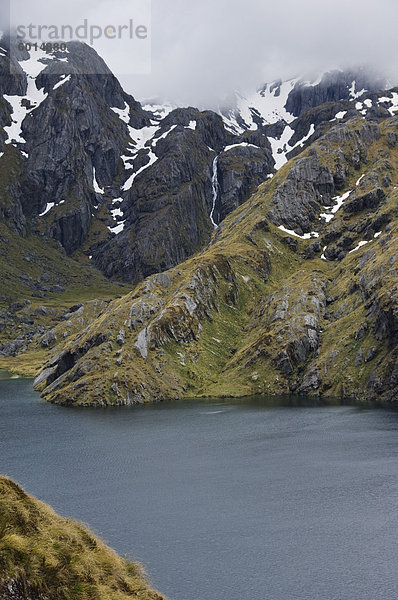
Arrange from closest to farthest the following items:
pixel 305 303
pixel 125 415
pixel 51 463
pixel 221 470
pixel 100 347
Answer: pixel 221 470
pixel 51 463
pixel 125 415
pixel 100 347
pixel 305 303

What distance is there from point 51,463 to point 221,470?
31389 millimetres

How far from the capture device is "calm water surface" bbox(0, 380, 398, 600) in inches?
1999

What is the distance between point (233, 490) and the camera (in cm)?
7812

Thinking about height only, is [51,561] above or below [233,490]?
above

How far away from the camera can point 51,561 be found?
91.2ft

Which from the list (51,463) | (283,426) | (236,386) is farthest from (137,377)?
(51,463)

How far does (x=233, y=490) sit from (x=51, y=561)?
2115 inches

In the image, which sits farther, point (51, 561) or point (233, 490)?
point (233, 490)

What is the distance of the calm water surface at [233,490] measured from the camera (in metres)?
50.8

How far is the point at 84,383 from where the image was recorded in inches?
6658

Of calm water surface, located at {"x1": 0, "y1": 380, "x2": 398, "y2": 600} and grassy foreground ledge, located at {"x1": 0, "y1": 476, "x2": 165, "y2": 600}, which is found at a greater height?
grassy foreground ledge, located at {"x1": 0, "y1": 476, "x2": 165, "y2": 600}

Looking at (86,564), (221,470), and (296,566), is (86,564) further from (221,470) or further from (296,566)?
(221,470)

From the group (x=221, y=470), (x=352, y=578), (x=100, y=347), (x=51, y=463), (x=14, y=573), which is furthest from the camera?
(x=100, y=347)

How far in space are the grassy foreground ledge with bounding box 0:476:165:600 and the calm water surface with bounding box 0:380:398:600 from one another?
17.5m
